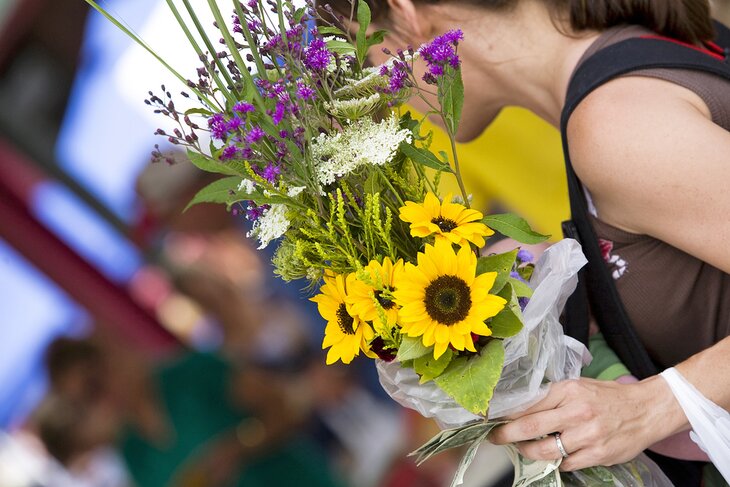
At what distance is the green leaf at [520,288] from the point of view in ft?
3.38

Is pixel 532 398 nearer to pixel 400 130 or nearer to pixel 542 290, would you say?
pixel 542 290

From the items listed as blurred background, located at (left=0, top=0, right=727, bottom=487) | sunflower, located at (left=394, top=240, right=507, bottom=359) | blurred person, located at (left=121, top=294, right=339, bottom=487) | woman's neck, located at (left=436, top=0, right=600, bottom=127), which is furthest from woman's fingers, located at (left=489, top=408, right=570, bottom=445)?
blurred person, located at (left=121, top=294, right=339, bottom=487)

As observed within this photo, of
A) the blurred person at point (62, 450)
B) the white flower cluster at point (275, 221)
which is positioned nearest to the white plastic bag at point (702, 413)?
the white flower cluster at point (275, 221)

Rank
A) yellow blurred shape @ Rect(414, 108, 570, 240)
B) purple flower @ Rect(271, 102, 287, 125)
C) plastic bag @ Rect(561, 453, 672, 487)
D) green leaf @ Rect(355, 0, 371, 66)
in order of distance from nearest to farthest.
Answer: purple flower @ Rect(271, 102, 287, 125) → green leaf @ Rect(355, 0, 371, 66) → plastic bag @ Rect(561, 453, 672, 487) → yellow blurred shape @ Rect(414, 108, 570, 240)

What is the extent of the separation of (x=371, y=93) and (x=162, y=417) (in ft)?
6.98

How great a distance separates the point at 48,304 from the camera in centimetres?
285

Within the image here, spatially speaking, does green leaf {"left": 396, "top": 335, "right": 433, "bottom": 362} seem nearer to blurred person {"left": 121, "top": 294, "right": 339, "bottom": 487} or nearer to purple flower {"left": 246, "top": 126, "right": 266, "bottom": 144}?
purple flower {"left": 246, "top": 126, "right": 266, "bottom": 144}

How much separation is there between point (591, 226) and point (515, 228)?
0.31 metres

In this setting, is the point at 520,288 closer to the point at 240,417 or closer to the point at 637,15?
the point at 637,15

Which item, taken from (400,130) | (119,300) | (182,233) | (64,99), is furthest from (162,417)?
(400,130)

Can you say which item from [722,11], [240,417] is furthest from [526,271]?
[240,417]

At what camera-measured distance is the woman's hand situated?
1.09 meters

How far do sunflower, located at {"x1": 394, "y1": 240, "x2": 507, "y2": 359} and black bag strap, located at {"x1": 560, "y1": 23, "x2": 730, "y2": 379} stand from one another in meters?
0.37

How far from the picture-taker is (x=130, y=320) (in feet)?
9.68
